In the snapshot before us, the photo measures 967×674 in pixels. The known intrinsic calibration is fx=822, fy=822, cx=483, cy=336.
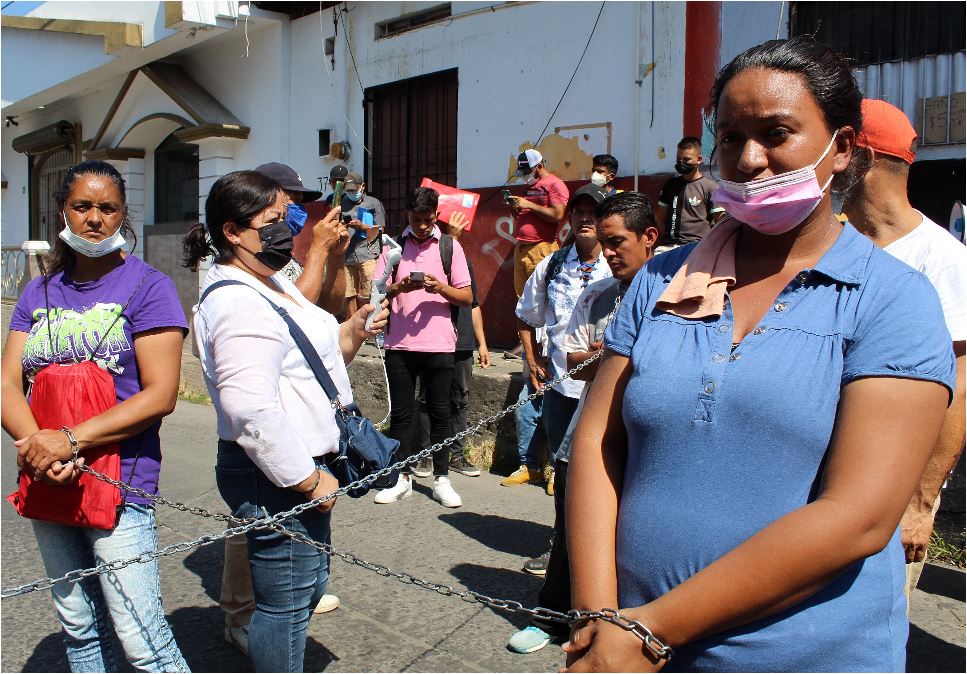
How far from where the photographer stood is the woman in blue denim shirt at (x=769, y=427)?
137 cm

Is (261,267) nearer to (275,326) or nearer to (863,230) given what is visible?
→ (275,326)

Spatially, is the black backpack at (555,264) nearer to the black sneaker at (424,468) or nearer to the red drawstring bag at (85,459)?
the black sneaker at (424,468)

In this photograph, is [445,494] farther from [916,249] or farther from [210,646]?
[916,249]

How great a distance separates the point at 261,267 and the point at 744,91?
6.03ft

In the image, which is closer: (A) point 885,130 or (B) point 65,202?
(A) point 885,130

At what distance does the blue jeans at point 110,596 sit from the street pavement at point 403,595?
79cm

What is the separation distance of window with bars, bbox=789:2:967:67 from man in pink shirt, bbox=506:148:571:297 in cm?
240

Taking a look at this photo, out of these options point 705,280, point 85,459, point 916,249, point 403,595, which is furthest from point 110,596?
point 916,249

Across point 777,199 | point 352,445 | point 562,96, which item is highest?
point 562,96

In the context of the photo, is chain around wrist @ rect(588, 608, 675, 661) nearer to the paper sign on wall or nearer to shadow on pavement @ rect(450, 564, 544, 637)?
shadow on pavement @ rect(450, 564, 544, 637)

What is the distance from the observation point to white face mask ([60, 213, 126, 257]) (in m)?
→ 2.77

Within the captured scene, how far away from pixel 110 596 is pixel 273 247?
124 centimetres

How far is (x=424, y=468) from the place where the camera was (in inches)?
257

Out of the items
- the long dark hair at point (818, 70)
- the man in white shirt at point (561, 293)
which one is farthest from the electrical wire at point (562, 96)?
the long dark hair at point (818, 70)
